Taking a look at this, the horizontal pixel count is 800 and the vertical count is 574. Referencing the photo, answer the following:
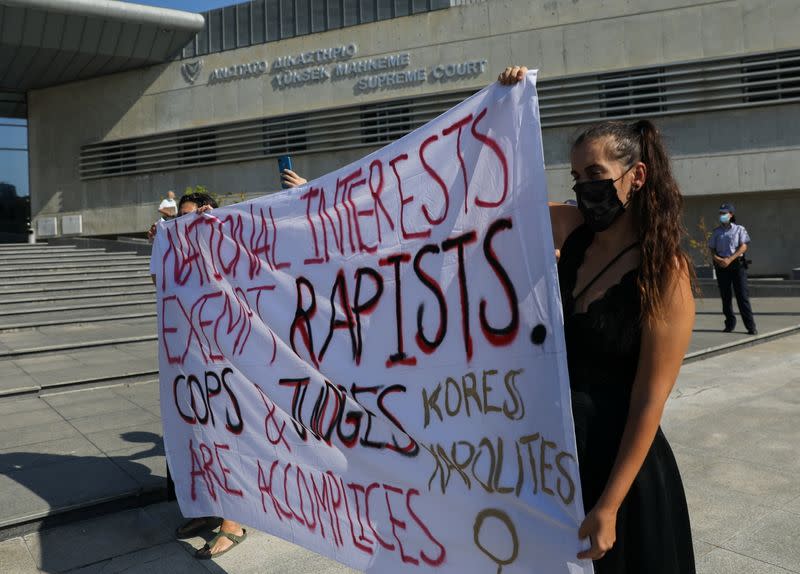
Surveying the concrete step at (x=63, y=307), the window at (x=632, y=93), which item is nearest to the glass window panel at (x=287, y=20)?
the window at (x=632, y=93)

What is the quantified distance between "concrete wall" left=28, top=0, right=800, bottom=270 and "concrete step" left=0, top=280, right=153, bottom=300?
8015 mm

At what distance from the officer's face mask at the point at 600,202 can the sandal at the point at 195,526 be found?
276cm

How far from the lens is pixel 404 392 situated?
2.53 meters

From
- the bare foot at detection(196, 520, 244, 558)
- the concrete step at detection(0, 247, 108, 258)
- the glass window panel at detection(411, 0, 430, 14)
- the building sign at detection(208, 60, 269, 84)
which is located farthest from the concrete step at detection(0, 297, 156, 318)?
the glass window panel at detection(411, 0, 430, 14)

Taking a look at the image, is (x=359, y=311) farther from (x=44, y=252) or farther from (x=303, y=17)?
(x=303, y=17)

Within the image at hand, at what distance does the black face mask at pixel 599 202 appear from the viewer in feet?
6.41

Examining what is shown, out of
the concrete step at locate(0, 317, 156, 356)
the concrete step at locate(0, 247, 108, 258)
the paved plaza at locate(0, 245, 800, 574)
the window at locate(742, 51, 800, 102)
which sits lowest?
the paved plaza at locate(0, 245, 800, 574)

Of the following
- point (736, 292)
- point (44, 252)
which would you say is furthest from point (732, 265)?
point (44, 252)

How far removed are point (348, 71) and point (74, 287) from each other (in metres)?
11.2

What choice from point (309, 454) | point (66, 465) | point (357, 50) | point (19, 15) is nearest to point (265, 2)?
point (357, 50)

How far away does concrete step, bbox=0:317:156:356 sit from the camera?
370 inches

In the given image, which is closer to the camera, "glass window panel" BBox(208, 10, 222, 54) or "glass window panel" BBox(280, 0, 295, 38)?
"glass window panel" BBox(280, 0, 295, 38)

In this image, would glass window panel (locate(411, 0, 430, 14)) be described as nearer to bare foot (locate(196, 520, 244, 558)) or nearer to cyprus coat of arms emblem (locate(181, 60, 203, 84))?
cyprus coat of arms emblem (locate(181, 60, 203, 84))

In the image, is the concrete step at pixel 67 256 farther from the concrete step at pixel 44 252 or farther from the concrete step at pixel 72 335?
the concrete step at pixel 72 335
